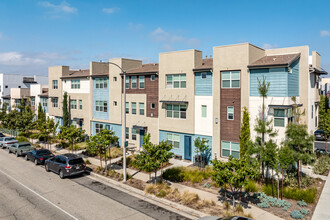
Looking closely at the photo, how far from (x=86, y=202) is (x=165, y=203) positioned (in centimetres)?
497

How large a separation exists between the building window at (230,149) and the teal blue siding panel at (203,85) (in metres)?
4.83

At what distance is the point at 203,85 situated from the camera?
24.8 meters

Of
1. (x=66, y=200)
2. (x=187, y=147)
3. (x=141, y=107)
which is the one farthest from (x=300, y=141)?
(x=141, y=107)

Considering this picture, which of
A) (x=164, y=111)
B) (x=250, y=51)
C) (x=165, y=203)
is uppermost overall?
(x=250, y=51)

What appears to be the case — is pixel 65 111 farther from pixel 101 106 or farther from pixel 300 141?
pixel 300 141

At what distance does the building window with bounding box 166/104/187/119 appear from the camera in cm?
2662

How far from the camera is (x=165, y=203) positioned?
53.8ft

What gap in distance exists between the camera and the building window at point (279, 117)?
20344 mm

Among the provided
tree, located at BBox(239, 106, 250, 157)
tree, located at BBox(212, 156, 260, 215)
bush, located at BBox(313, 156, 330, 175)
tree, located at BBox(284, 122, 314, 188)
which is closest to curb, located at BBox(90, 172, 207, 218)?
tree, located at BBox(212, 156, 260, 215)

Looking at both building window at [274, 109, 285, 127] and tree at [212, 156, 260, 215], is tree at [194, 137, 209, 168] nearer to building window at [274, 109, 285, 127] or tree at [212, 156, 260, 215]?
building window at [274, 109, 285, 127]

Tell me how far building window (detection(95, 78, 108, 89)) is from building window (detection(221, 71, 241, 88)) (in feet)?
56.2

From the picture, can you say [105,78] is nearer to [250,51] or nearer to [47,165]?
[47,165]

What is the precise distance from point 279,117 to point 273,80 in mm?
2959

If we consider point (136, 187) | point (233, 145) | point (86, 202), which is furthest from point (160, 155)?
point (233, 145)
